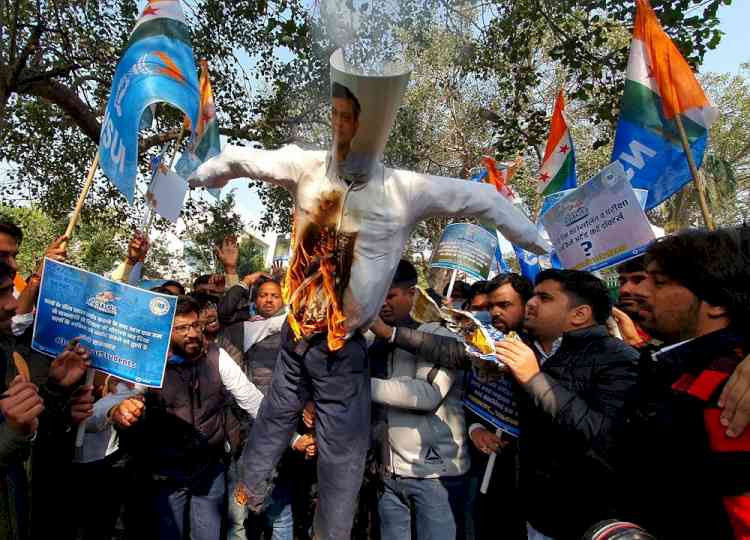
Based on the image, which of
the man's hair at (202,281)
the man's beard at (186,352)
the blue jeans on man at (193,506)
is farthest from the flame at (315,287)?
the man's hair at (202,281)

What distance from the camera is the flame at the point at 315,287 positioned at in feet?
7.54

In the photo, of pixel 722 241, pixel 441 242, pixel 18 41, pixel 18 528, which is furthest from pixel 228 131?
pixel 722 241

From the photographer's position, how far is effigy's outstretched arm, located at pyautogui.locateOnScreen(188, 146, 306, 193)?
90.5 inches

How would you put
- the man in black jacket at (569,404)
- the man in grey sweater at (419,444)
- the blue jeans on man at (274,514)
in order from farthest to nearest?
1. the blue jeans on man at (274,514)
2. the man in grey sweater at (419,444)
3. the man in black jacket at (569,404)

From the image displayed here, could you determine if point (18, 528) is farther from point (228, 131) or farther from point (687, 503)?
point (228, 131)

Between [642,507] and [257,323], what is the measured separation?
2864 mm

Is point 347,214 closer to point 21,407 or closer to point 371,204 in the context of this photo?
point 371,204

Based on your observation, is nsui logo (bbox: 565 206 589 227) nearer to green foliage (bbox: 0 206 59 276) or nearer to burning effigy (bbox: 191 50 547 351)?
burning effigy (bbox: 191 50 547 351)

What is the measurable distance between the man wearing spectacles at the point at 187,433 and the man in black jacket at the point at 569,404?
1.62 metres

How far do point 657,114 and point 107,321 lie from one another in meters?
3.39

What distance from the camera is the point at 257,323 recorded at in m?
3.80

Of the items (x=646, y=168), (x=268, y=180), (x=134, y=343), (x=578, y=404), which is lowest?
(x=578, y=404)

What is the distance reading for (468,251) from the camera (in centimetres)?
320

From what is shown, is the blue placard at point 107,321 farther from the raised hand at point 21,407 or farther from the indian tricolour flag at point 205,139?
the indian tricolour flag at point 205,139
